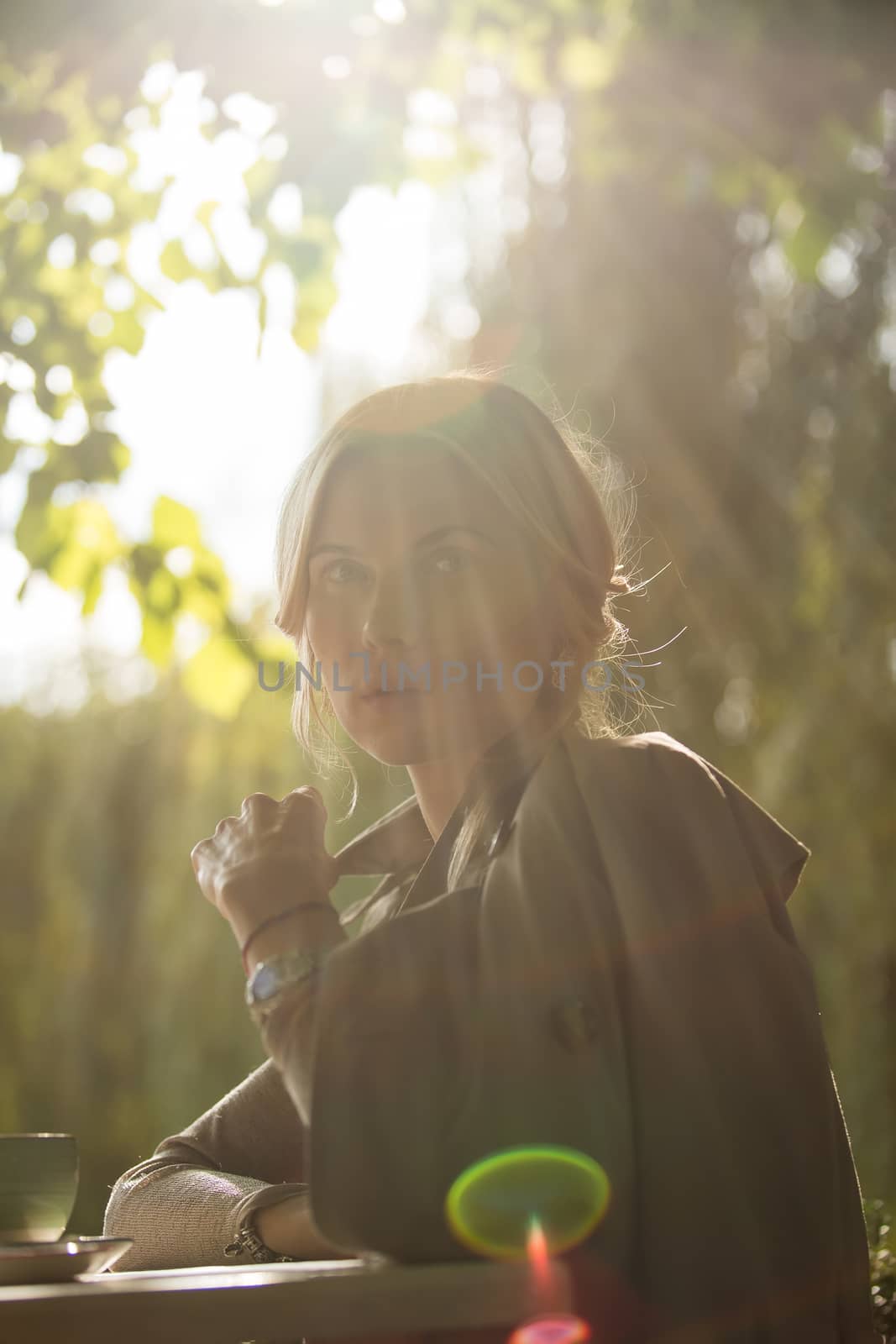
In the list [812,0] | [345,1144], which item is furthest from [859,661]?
[345,1144]

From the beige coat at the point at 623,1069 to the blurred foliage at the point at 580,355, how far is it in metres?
0.67

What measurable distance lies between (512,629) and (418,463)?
0.66 ft

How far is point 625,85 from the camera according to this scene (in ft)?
9.04

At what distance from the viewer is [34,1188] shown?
1073 mm

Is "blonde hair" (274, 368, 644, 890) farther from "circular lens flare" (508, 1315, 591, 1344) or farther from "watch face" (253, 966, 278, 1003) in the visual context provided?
"circular lens flare" (508, 1315, 591, 1344)

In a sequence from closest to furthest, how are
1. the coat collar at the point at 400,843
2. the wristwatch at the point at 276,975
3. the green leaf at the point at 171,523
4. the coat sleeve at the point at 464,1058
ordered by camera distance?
the coat sleeve at the point at 464,1058
the wristwatch at the point at 276,975
the coat collar at the point at 400,843
the green leaf at the point at 171,523

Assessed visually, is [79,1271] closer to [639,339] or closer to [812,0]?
[812,0]

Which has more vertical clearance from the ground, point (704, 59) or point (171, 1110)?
point (704, 59)

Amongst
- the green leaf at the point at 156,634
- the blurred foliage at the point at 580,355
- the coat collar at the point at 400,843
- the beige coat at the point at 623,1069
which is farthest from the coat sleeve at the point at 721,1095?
the green leaf at the point at 156,634

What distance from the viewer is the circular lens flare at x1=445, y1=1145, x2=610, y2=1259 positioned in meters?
0.90

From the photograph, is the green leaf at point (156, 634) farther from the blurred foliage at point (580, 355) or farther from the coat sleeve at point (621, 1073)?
the coat sleeve at point (621, 1073)

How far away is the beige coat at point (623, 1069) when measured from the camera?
A: 0.92 metres

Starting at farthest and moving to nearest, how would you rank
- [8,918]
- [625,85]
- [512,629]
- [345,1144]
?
[8,918]
[625,85]
[512,629]
[345,1144]

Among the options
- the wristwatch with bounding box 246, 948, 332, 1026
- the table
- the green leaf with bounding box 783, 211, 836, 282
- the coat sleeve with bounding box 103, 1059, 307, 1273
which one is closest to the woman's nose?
the wristwatch with bounding box 246, 948, 332, 1026
